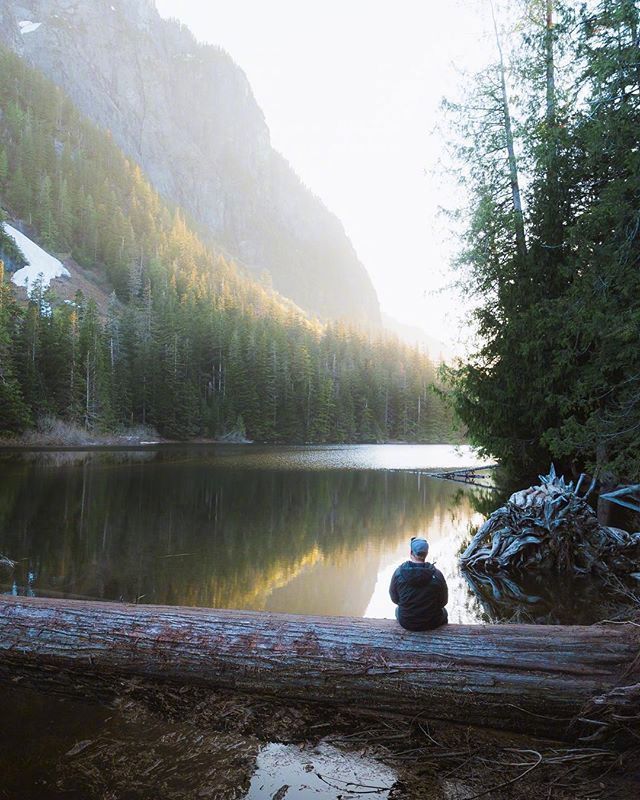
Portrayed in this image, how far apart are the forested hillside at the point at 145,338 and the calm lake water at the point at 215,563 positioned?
24.9 metres

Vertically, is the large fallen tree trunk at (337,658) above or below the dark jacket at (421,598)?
below

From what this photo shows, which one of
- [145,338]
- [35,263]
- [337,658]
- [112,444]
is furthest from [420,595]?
[35,263]

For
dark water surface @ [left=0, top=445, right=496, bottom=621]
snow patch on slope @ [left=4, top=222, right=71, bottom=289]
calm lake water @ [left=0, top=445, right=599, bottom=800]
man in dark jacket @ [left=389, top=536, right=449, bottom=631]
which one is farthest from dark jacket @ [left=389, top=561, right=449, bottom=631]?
snow patch on slope @ [left=4, top=222, right=71, bottom=289]

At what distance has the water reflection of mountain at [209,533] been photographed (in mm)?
8703

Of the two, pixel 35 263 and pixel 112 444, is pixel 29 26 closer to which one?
pixel 35 263

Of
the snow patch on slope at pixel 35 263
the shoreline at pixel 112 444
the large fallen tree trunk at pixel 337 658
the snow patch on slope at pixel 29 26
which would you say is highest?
the snow patch on slope at pixel 29 26

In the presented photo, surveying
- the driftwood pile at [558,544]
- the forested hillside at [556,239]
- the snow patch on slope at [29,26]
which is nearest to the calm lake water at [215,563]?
the driftwood pile at [558,544]

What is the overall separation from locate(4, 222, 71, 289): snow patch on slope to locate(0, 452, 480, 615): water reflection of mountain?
60866 millimetres

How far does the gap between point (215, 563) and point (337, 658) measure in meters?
6.35

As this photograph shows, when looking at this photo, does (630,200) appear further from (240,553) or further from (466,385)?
(240,553)

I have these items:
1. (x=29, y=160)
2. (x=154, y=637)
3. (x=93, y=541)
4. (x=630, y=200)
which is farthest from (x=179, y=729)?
(x=29, y=160)

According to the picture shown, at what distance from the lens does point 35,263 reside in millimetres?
78375

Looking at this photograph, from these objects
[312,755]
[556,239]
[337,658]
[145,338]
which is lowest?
[312,755]

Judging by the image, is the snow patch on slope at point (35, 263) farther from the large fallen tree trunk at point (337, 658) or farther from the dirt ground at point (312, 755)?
the dirt ground at point (312, 755)
